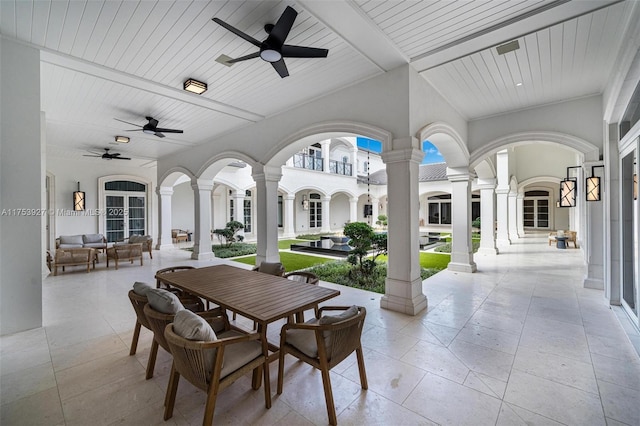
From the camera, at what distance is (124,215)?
11.8 m

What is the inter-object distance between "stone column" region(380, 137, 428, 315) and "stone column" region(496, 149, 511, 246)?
8.08 metres

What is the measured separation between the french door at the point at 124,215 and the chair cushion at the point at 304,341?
38.9ft

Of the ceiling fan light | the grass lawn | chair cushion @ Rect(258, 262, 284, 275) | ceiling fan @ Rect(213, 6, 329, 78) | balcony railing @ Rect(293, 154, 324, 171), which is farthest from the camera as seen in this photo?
balcony railing @ Rect(293, 154, 324, 171)

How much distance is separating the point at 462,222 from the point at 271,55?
575 centimetres

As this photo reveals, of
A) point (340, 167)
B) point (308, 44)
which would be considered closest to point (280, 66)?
point (308, 44)

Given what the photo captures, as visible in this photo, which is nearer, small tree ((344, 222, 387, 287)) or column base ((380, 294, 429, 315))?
column base ((380, 294, 429, 315))

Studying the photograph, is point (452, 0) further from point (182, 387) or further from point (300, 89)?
point (182, 387)

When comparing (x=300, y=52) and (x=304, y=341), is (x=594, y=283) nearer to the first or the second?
(x=304, y=341)

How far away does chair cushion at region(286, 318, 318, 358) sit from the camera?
85.6 inches

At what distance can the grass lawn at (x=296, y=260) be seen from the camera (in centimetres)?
771

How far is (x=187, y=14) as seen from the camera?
3035 millimetres

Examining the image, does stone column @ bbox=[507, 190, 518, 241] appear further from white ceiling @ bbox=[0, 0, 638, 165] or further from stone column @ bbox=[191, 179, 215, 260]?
stone column @ bbox=[191, 179, 215, 260]

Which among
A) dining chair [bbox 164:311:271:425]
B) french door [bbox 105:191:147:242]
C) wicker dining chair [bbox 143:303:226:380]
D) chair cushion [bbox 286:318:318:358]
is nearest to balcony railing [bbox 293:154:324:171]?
french door [bbox 105:191:147:242]

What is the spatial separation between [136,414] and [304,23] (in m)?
3.98
